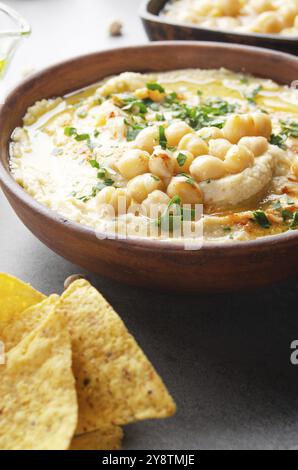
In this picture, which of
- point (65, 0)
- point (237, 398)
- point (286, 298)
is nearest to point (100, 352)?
point (237, 398)

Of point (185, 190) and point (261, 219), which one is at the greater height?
point (185, 190)

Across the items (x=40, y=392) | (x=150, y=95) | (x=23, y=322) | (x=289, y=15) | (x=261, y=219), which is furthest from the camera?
(x=289, y=15)

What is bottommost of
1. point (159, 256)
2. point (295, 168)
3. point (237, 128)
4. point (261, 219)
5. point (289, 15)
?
point (159, 256)

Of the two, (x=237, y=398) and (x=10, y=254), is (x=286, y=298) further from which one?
(x=10, y=254)

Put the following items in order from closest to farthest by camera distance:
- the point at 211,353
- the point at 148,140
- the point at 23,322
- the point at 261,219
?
the point at 23,322, the point at 211,353, the point at 261,219, the point at 148,140

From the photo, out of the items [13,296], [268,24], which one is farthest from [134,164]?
[268,24]

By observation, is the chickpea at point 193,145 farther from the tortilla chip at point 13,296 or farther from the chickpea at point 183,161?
the tortilla chip at point 13,296

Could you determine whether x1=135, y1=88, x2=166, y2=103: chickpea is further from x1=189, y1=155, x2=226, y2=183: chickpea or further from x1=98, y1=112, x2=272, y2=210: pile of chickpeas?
x1=189, y1=155, x2=226, y2=183: chickpea

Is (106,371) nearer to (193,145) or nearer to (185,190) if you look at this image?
(185,190)
